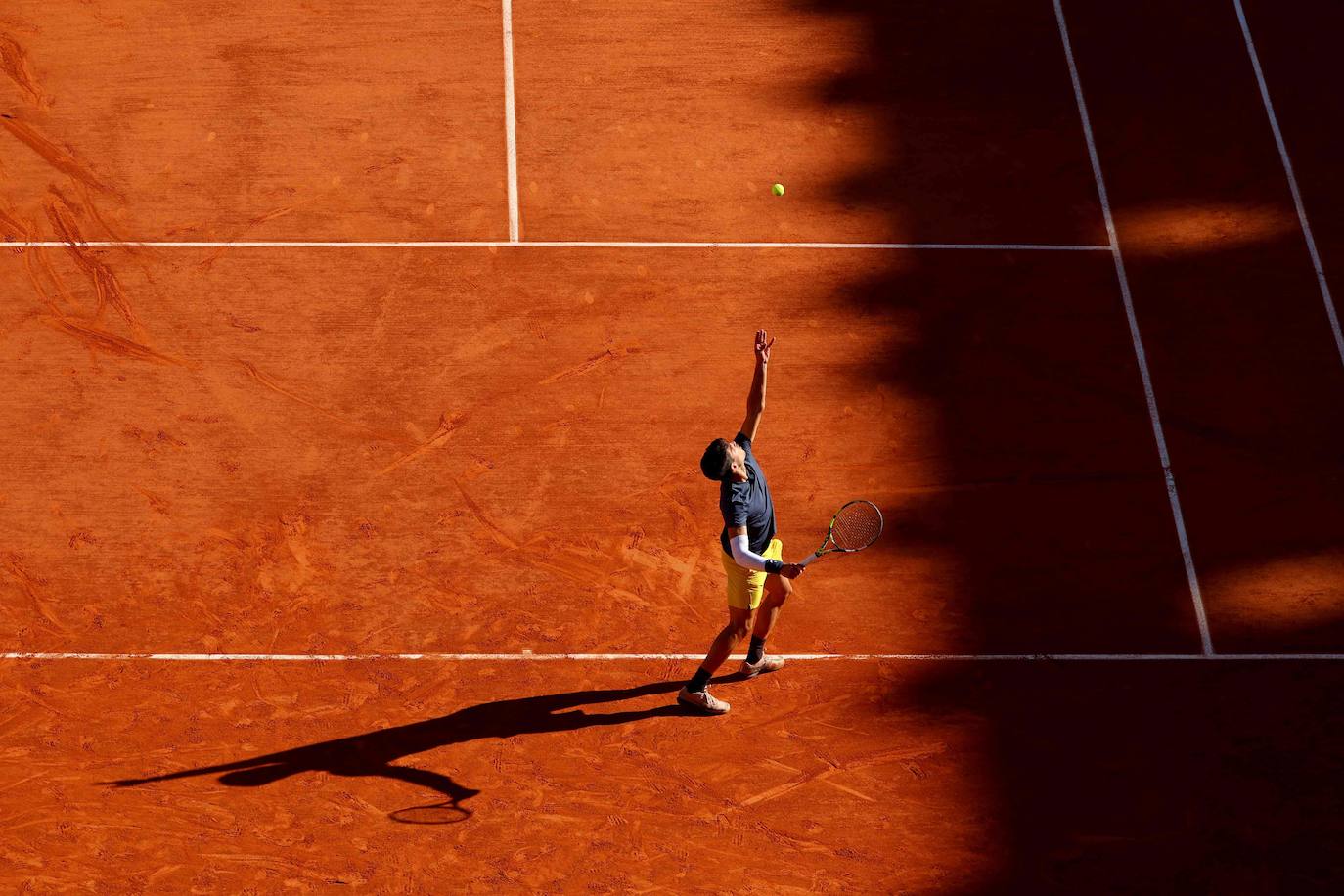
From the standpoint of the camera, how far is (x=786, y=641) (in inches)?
410

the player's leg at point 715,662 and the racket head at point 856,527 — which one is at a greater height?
the racket head at point 856,527

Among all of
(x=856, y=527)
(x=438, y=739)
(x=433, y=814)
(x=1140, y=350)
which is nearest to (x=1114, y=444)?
(x=1140, y=350)

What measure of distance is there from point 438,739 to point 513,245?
4597mm

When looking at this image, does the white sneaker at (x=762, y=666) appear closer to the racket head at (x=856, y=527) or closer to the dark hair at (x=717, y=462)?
the racket head at (x=856, y=527)

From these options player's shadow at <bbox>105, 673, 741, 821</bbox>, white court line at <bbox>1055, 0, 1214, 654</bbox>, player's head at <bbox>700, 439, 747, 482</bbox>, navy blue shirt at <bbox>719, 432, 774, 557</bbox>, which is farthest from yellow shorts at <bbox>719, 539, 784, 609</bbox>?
white court line at <bbox>1055, 0, 1214, 654</bbox>

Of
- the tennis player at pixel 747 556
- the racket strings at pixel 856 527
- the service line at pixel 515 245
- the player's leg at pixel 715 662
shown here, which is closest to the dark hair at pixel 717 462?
the tennis player at pixel 747 556

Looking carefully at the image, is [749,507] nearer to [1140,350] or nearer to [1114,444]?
[1114,444]

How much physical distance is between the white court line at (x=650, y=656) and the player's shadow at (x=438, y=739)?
11.3 inches

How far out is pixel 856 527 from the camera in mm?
9461

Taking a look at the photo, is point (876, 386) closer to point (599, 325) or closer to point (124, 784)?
point (599, 325)

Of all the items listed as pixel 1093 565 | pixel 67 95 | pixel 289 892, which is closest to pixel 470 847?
pixel 289 892

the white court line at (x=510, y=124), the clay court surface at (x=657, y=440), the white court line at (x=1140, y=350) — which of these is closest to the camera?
the clay court surface at (x=657, y=440)

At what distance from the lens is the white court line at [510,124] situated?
41.8 ft

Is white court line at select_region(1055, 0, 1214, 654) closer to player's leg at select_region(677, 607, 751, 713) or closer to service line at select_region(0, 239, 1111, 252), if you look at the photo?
service line at select_region(0, 239, 1111, 252)
